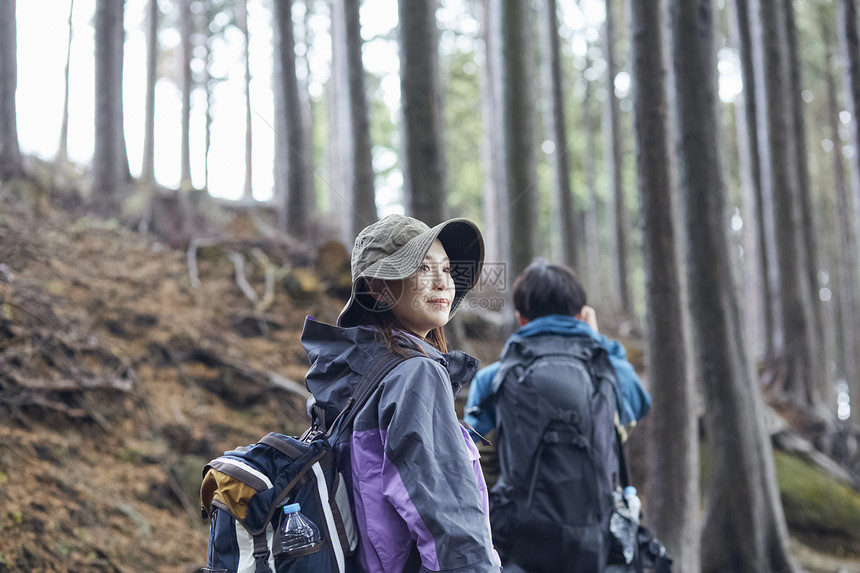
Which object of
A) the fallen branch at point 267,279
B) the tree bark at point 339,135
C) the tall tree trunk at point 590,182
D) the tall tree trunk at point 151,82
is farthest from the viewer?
the tall tree trunk at point 590,182

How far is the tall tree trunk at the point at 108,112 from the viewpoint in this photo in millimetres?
11625

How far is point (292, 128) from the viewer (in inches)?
460

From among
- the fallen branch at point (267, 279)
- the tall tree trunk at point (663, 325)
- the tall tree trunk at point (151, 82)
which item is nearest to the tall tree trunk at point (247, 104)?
the tall tree trunk at point (151, 82)

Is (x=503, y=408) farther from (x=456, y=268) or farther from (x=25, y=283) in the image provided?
(x=25, y=283)

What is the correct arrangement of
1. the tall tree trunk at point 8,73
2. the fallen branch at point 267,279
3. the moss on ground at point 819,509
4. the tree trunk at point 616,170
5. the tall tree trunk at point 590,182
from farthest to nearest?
the tall tree trunk at point 590,182 < the tree trunk at point 616,170 < the tall tree trunk at point 8,73 < the fallen branch at point 267,279 < the moss on ground at point 819,509

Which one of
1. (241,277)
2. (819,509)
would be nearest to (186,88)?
(241,277)

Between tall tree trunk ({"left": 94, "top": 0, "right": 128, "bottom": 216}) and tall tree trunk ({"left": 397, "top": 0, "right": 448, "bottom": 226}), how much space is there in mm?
7035

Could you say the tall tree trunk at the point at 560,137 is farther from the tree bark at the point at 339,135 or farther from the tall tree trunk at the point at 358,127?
the tall tree trunk at the point at 358,127

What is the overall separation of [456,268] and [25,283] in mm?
5262

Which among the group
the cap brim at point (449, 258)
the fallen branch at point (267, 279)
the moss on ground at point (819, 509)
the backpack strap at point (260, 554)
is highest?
the fallen branch at point (267, 279)

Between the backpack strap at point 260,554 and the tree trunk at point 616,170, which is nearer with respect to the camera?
the backpack strap at point 260,554

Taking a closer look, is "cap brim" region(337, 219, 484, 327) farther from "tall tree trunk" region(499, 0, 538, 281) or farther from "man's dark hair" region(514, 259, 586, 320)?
"tall tree trunk" region(499, 0, 538, 281)

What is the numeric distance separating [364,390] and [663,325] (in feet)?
13.4

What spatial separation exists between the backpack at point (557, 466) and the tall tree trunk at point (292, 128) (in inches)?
354
